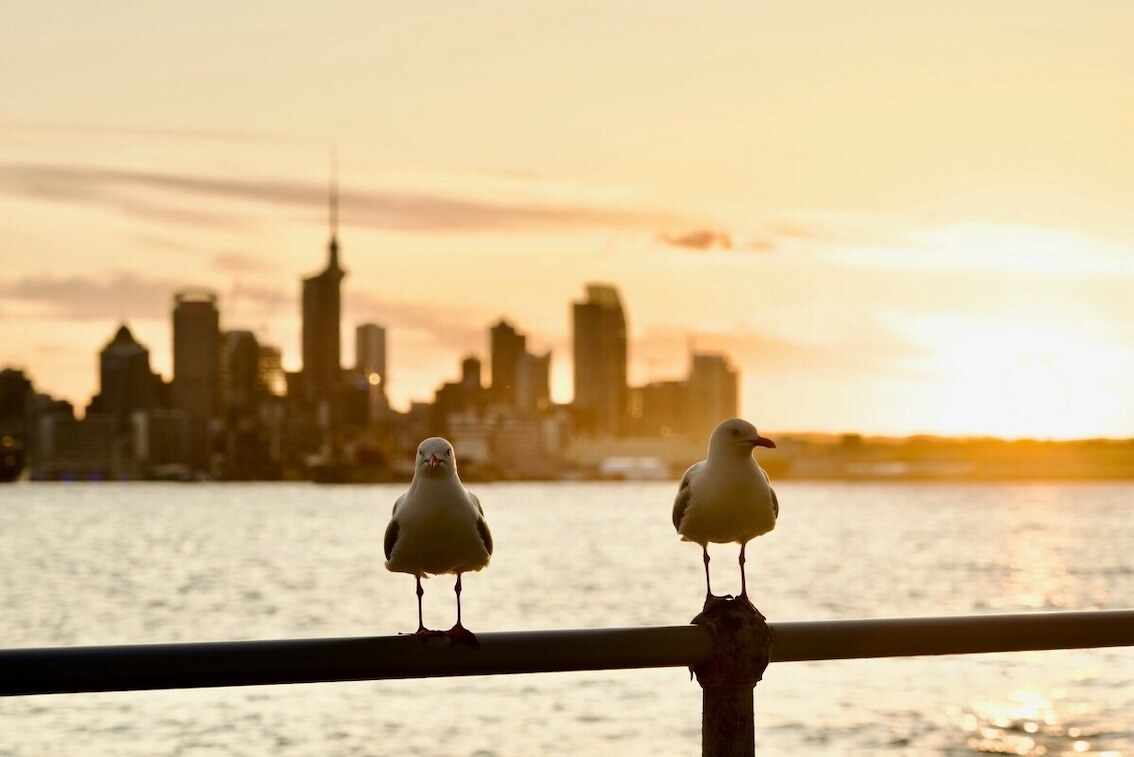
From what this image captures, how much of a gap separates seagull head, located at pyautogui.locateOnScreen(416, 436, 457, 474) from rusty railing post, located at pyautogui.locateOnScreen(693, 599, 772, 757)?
1279 millimetres

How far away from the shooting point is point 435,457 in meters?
4.94

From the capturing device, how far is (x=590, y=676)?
42562 mm

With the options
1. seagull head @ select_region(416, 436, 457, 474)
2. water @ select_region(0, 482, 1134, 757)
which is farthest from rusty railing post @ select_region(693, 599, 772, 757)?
water @ select_region(0, 482, 1134, 757)

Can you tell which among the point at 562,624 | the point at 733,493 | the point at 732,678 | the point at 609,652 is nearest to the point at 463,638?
the point at 609,652

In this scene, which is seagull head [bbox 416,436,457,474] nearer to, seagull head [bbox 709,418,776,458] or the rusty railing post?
seagull head [bbox 709,418,776,458]

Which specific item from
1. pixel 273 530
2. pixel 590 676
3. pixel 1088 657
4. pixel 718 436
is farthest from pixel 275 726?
pixel 273 530

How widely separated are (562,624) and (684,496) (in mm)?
62139

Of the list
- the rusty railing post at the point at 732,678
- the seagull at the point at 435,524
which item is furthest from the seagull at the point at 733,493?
the rusty railing post at the point at 732,678

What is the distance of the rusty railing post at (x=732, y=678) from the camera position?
13.0 feet

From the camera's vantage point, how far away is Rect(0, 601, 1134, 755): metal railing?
339 centimetres

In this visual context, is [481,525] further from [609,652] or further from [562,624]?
[562,624]

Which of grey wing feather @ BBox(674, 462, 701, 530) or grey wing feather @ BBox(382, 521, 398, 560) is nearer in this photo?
grey wing feather @ BBox(382, 521, 398, 560)

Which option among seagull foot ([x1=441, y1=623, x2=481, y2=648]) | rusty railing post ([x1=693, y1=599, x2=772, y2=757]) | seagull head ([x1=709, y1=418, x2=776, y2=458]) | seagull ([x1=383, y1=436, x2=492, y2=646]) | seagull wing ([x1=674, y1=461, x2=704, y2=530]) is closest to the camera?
seagull foot ([x1=441, y1=623, x2=481, y2=648])

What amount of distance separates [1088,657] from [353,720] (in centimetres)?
2473
